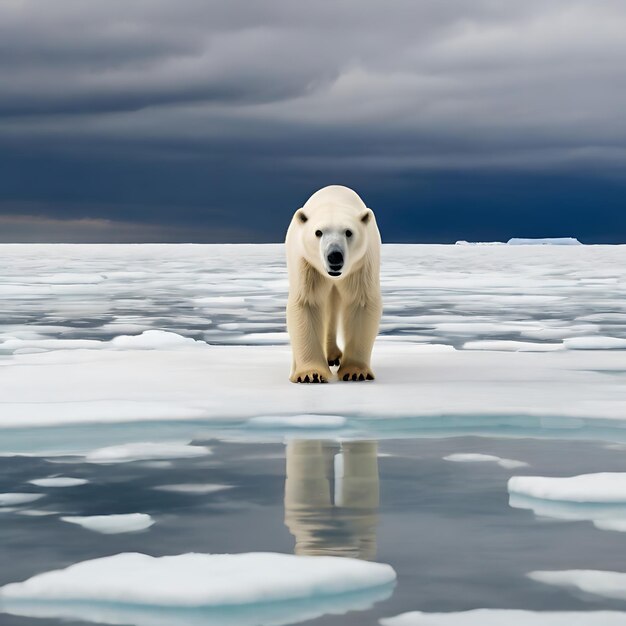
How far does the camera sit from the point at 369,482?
2.92m

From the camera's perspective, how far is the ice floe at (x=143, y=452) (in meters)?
3.26

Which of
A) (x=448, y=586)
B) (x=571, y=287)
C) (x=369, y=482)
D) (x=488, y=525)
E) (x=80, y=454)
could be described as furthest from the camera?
(x=571, y=287)

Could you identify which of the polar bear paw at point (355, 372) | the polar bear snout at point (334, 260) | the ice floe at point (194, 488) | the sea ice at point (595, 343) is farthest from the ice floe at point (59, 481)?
the sea ice at point (595, 343)

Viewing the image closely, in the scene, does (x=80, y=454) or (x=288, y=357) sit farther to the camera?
(x=288, y=357)

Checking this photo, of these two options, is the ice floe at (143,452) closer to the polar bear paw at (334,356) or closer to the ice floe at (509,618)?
the ice floe at (509,618)

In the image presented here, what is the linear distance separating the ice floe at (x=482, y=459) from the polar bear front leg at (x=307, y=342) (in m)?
1.75

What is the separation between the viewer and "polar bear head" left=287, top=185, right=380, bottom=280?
4617 mm

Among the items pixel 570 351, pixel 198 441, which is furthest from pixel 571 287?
pixel 198 441

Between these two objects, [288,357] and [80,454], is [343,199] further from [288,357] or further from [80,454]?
[80,454]

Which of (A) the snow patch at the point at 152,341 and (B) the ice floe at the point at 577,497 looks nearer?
(B) the ice floe at the point at 577,497

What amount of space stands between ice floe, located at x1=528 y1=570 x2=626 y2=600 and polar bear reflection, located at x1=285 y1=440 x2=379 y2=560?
36 cm

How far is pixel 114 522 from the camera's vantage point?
8.16ft

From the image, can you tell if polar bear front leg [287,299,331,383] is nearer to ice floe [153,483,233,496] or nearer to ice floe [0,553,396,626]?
ice floe [153,483,233,496]

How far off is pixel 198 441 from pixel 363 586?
1601mm
